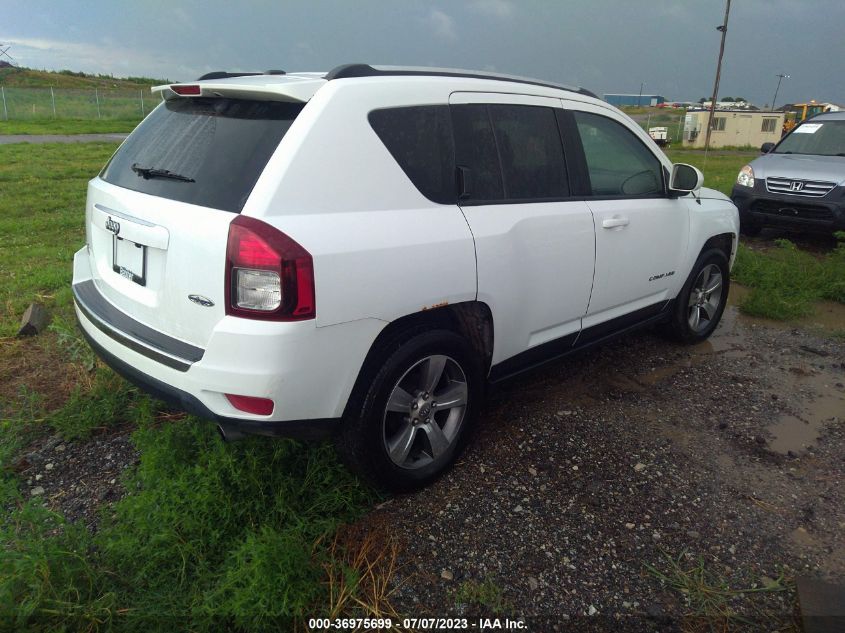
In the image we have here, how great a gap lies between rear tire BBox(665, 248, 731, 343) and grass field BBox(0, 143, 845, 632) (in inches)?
119

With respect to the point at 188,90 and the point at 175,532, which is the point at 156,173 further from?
the point at 175,532

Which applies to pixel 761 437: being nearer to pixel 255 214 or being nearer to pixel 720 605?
pixel 720 605

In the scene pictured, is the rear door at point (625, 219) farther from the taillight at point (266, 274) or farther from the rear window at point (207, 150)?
the taillight at point (266, 274)

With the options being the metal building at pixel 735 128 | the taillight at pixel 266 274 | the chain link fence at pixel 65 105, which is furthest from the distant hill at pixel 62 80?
the taillight at pixel 266 274

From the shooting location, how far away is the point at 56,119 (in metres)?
28.9

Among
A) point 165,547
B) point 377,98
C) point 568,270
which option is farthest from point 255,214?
point 568,270

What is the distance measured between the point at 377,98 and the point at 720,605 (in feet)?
8.13

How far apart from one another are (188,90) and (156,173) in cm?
41

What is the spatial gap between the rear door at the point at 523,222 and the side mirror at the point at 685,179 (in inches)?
40.2

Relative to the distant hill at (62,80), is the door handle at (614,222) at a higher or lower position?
lower

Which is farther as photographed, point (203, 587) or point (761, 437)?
point (761, 437)

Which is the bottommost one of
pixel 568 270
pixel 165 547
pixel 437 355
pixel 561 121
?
pixel 165 547

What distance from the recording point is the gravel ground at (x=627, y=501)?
2494 millimetres

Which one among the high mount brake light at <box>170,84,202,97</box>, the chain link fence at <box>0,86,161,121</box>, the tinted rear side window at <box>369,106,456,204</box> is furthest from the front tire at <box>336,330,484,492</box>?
the chain link fence at <box>0,86,161,121</box>
